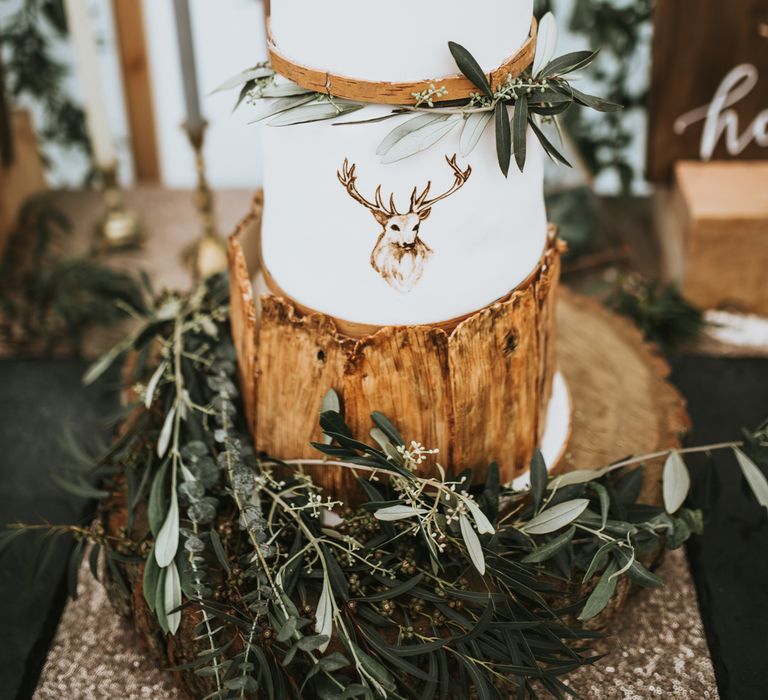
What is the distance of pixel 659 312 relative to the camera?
1800 mm

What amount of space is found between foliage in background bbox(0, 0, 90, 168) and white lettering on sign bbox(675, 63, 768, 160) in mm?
1625

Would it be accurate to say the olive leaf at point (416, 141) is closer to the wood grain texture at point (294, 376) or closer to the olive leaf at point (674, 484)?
the wood grain texture at point (294, 376)

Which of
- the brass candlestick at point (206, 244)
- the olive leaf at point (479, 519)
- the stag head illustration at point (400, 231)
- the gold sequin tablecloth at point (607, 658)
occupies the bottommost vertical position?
the gold sequin tablecloth at point (607, 658)

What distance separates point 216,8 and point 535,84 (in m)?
1.63

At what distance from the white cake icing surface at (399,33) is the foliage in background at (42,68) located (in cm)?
161

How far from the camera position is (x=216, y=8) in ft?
7.84

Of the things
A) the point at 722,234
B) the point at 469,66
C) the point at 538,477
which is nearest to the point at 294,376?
the point at 538,477

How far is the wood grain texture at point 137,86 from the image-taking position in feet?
7.61

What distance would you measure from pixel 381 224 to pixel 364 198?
37 mm

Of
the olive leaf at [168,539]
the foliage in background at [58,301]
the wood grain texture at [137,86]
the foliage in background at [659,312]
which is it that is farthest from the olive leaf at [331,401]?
the wood grain texture at [137,86]

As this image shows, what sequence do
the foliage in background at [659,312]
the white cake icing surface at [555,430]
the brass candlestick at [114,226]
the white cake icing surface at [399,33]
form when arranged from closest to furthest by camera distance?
the white cake icing surface at [399,33], the white cake icing surface at [555,430], the foliage in background at [659,312], the brass candlestick at [114,226]

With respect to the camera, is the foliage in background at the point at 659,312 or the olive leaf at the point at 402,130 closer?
the olive leaf at the point at 402,130

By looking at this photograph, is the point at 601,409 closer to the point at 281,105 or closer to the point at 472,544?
the point at 472,544

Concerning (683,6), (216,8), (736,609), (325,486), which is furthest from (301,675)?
(216,8)
